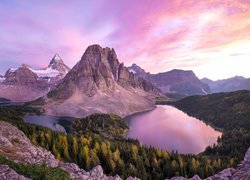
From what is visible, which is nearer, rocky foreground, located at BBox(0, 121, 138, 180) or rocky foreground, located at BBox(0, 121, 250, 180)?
rocky foreground, located at BBox(0, 121, 138, 180)

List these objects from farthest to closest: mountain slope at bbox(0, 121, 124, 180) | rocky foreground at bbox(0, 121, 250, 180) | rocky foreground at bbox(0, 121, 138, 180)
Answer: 1. rocky foreground at bbox(0, 121, 250, 180)
2. mountain slope at bbox(0, 121, 124, 180)
3. rocky foreground at bbox(0, 121, 138, 180)

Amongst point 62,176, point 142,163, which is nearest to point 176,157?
point 142,163

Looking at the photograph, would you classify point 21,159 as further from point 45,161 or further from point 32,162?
point 45,161

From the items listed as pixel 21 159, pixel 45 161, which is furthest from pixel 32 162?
pixel 45 161

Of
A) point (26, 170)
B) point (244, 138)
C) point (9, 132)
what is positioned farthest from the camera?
point (244, 138)

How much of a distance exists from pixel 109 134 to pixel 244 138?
87.8 m

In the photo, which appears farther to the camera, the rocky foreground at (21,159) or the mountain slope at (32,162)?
the mountain slope at (32,162)

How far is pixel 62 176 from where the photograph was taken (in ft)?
114

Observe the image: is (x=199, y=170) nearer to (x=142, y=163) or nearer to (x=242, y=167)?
(x=142, y=163)

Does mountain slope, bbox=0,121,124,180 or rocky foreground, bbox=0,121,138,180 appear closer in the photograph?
rocky foreground, bbox=0,121,138,180

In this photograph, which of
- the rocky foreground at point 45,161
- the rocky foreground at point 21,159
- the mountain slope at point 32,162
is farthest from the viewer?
the rocky foreground at point 45,161

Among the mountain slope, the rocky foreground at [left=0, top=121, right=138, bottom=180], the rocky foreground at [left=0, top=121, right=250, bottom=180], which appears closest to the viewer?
the rocky foreground at [left=0, top=121, right=138, bottom=180]

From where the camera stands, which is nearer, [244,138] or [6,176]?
[6,176]

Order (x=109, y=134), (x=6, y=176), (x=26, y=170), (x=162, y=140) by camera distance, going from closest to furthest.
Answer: (x=6, y=176)
(x=26, y=170)
(x=162, y=140)
(x=109, y=134)
